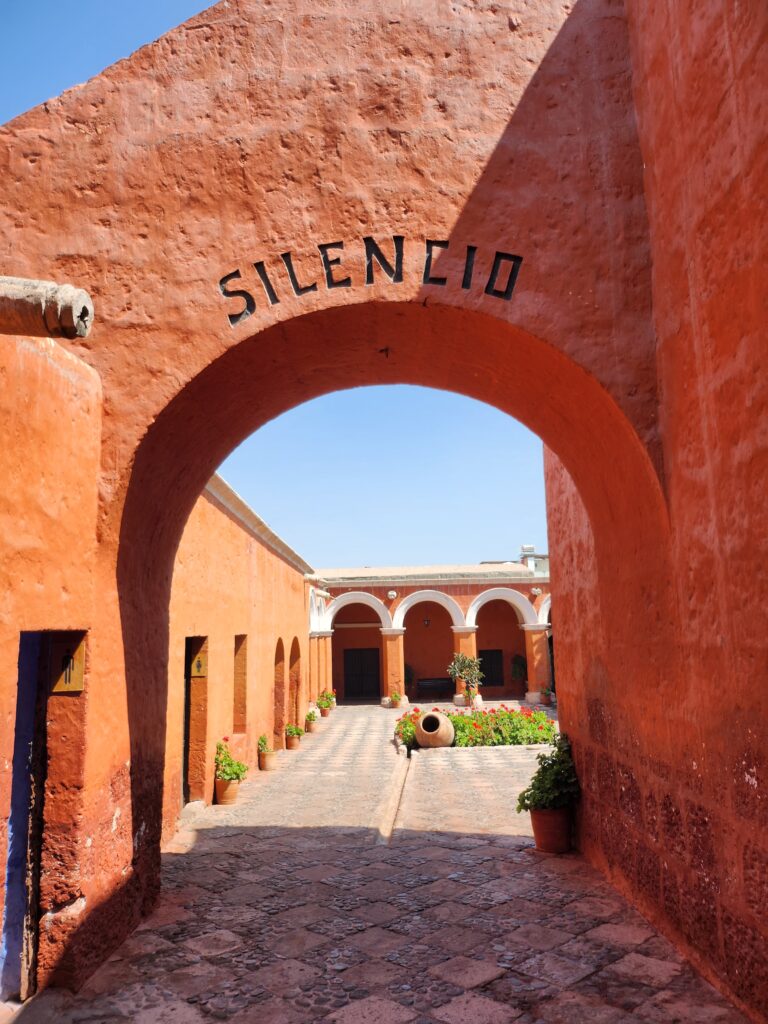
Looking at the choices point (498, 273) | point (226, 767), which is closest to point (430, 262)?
point (498, 273)

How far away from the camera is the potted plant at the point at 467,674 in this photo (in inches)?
813

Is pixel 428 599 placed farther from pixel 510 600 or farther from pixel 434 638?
pixel 434 638

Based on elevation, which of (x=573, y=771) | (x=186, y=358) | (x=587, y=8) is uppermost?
(x=587, y=8)

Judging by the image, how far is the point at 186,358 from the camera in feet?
13.8

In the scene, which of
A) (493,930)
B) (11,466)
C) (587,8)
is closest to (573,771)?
(493,930)

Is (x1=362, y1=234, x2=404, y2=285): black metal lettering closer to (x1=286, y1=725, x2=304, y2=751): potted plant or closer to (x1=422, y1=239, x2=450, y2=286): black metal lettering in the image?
(x1=422, y1=239, x2=450, y2=286): black metal lettering

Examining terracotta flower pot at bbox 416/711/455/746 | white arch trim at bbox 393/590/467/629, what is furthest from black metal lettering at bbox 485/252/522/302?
white arch trim at bbox 393/590/467/629

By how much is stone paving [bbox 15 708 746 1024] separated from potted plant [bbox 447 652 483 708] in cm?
1376

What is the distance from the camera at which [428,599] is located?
2309cm

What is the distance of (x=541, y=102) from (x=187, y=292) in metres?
2.35

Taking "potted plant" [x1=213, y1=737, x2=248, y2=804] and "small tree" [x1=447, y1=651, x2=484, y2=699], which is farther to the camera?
"small tree" [x1=447, y1=651, x2=484, y2=699]

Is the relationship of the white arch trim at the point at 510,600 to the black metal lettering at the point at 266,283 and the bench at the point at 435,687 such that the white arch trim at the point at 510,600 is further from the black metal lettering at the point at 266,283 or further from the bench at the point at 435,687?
the black metal lettering at the point at 266,283

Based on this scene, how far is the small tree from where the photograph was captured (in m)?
20.8

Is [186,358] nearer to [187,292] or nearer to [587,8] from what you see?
[187,292]
